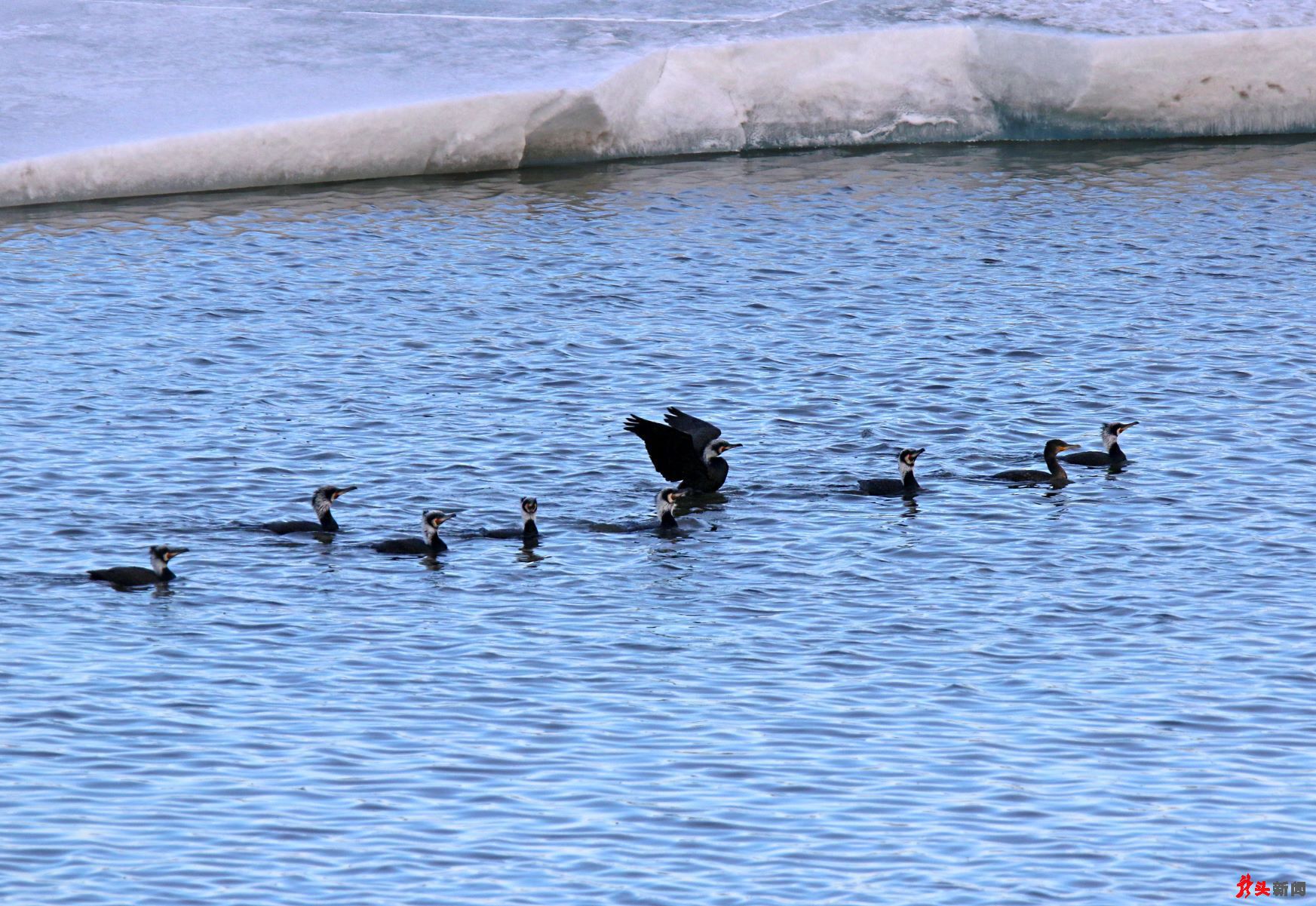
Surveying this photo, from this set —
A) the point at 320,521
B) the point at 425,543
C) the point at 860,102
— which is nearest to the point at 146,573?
the point at 320,521

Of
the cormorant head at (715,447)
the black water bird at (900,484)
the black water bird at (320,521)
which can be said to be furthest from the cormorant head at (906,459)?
the black water bird at (320,521)

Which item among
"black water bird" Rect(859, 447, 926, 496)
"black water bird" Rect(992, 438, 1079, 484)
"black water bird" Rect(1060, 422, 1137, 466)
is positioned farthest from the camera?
"black water bird" Rect(1060, 422, 1137, 466)

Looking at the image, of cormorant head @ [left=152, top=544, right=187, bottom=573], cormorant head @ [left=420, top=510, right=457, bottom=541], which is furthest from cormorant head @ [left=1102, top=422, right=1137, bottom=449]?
cormorant head @ [left=152, top=544, right=187, bottom=573]

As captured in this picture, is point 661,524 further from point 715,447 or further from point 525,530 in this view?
point 525,530

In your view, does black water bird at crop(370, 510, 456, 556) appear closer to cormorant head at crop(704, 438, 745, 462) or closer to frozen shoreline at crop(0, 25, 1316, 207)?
cormorant head at crop(704, 438, 745, 462)

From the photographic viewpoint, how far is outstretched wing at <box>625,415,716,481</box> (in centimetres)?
1545

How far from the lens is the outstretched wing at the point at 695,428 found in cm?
1548

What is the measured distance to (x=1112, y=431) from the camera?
53.7 feet

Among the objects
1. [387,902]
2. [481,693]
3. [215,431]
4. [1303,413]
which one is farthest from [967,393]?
[387,902]

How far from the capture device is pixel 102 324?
65.0ft
